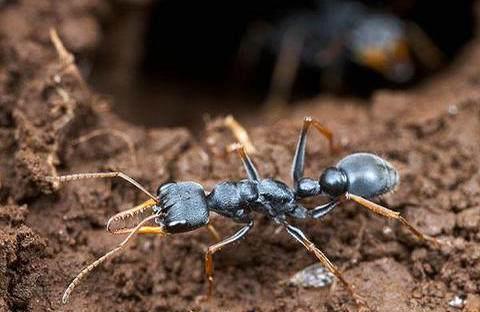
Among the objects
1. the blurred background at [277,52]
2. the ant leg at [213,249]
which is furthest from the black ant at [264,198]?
the blurred background at [277,52]

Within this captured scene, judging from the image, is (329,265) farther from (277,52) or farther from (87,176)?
(277,52)

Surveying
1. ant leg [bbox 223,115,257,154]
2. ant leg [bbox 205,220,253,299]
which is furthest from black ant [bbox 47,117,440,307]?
ant leg [bbox 223,115,257,154]

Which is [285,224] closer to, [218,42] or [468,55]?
[468,55]

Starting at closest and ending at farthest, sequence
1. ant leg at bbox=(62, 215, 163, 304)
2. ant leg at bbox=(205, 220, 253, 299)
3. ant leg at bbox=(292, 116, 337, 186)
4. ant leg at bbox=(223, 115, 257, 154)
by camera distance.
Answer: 1. ant leg at bbox=(62, 215, 163, 304)
2. ant leg at bbox=(205, 220, 253, 299)
3. ant leg at bbox=(292, 116, 337, 186)
4. ant leg at bbox=(223, 115, 257, 154)

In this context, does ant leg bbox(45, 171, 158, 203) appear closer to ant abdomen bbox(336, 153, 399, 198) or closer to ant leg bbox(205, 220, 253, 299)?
ant leg bbox(205, 220, 253, 299)

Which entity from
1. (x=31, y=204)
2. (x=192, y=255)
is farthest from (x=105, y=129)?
(x=192, y=255)

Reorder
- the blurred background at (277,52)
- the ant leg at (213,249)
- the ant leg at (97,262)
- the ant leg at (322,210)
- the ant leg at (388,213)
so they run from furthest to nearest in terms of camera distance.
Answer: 1. the blurred background at (277,52)
2. the ant leg at (322,210)
3. the ant leg at (388,213)
4. the ant leg at (213,249)
5. the ant leg at (97,262)

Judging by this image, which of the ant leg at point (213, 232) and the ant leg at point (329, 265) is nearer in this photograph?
the ant leg at point (329, 265)

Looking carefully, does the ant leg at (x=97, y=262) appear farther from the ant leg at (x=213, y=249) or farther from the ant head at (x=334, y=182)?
the ant head at (x=334, y=182)
